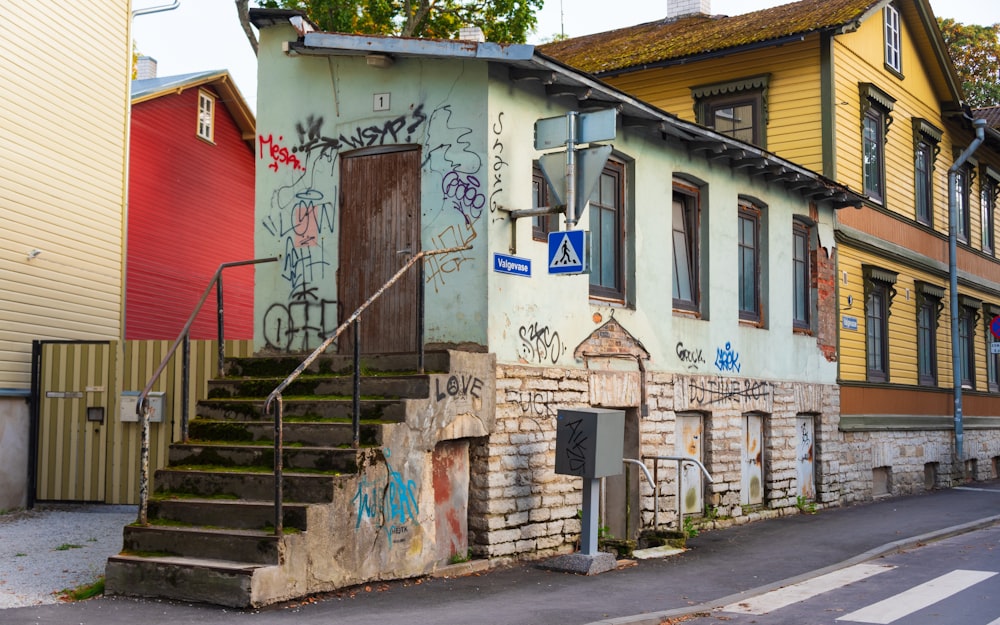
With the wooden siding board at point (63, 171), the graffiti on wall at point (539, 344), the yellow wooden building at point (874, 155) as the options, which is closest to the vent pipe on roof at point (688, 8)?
the yellow wooden building at point (874, 155)

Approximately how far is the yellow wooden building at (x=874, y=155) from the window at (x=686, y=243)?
436 centimetres

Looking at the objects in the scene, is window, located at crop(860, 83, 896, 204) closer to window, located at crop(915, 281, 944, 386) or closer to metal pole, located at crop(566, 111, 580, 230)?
window, located at crop(915, 281, 944, 386)

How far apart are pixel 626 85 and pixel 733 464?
916 centimetres

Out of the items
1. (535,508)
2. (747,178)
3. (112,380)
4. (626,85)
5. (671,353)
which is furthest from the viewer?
(626,85)

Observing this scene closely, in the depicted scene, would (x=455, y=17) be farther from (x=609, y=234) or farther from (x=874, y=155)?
(x=609, y=234)

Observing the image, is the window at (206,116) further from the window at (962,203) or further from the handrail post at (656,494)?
the window at (962,203)

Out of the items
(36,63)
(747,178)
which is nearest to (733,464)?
(747,178)

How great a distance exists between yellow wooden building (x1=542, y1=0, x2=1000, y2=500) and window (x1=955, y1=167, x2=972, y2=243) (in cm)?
6

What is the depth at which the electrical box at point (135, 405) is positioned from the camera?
541 inches

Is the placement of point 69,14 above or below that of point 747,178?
above

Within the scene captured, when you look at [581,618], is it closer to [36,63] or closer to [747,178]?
[747,178]

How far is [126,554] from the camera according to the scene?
8836 mm

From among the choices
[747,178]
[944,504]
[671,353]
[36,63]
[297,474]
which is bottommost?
[944,504]

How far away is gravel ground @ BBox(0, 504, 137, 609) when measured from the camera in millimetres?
8852
